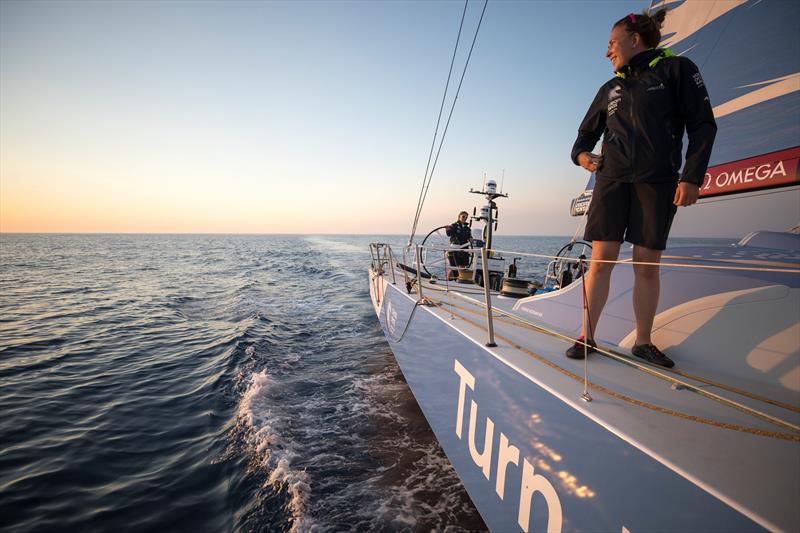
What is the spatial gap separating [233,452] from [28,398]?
2.97 metres

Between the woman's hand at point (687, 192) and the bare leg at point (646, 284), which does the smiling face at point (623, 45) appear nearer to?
the woman's hand at point (687, 192)

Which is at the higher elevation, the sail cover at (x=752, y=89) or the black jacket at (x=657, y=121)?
the sail cover at (x=752, y=89)

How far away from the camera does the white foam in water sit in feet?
7.63

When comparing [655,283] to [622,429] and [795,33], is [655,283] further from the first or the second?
[795,33]

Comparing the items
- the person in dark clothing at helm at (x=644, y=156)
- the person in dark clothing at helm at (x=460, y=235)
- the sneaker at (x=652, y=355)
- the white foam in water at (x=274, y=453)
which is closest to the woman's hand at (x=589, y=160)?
the person in dark clothing at helm at (x=644, y=156)

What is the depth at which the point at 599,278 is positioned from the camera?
1.64 metres

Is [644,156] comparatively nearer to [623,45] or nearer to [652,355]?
[623,45]

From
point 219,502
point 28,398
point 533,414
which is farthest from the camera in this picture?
point 28,398

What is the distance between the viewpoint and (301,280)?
46.7 ft

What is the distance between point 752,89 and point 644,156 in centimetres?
251

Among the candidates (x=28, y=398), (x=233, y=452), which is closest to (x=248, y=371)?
(x=233, y=452)

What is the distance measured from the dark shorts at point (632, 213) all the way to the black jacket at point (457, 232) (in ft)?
14.6

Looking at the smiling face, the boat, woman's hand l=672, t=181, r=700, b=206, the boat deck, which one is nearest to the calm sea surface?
the boat

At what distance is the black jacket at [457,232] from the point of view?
614cm
